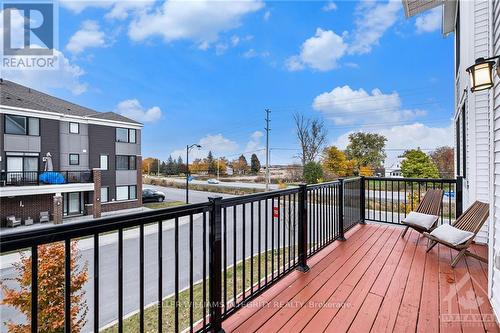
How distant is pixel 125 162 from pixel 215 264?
15.2 metres

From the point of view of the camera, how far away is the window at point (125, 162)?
1464 cm

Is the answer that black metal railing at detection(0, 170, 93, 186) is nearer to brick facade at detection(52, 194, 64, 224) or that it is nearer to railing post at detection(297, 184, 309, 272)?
brick facade at detection(52, 194, 64, 224)

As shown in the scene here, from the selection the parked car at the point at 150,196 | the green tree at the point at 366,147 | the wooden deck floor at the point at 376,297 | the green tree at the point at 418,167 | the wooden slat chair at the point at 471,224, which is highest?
the green tree at the point at 366,147

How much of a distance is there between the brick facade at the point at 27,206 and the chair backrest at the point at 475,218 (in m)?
14.9

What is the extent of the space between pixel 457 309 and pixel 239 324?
1.68m

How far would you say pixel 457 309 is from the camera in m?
1.90

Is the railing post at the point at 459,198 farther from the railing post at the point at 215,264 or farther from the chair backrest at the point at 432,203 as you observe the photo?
the railing post at the point at 215,264

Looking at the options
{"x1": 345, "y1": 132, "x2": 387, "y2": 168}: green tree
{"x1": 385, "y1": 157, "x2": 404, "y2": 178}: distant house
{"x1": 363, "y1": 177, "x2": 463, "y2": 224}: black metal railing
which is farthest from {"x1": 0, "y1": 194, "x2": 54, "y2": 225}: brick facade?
{"x1": 385, "y1": 157, "x2": 404, "y2": 178}: distant house

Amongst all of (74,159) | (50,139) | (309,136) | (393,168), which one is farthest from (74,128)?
(393,168)

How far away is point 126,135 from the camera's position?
15.0 metres

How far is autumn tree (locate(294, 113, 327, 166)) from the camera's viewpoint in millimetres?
17375

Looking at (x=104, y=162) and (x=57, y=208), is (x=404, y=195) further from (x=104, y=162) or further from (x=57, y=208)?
(x=104, y=162)

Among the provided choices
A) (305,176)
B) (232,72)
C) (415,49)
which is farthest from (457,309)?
(232,72)

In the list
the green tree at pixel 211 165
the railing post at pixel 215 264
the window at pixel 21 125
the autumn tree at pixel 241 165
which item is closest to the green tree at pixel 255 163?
the autumn tree at pixel 241 165
